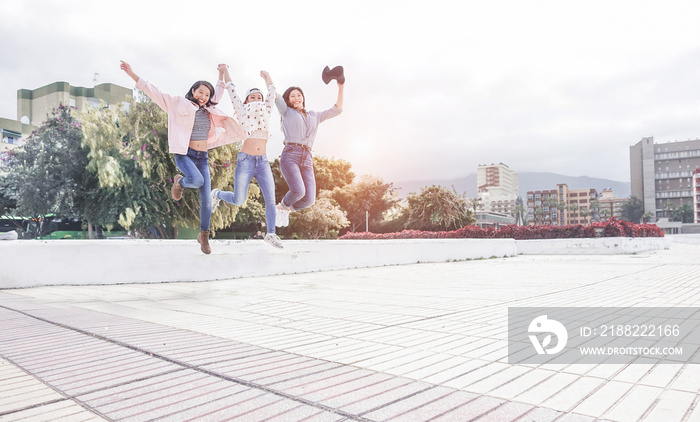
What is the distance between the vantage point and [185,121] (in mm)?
6945

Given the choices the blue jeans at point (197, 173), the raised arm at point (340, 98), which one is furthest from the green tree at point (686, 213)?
the blue jeans at point (197, 173)

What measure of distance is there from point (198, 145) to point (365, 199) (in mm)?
42732

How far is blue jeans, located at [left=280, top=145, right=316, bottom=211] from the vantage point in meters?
7.49

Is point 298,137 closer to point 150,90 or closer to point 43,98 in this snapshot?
point 150,90

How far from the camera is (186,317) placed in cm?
517

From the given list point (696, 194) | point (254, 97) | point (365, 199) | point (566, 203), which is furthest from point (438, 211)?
point (566, 203)

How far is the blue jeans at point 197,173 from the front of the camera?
6.95 metres

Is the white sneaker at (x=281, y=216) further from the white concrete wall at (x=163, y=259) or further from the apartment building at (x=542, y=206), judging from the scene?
the apartment building at (x=542, y=206)

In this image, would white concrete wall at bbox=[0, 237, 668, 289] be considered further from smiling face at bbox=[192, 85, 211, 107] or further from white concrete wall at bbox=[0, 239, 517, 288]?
smiling face at bbox=[192, 85, 211, 107]

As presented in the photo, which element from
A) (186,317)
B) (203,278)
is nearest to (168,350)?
(186,317)

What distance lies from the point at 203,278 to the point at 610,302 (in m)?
7.10

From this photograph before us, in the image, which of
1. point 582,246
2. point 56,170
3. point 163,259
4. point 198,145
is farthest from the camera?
point 56,170

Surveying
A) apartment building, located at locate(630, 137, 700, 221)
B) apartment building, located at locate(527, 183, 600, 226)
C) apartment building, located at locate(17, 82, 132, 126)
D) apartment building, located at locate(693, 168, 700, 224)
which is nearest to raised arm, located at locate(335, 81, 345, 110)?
apartment building, located at locate(17, 82, 132, 126)
